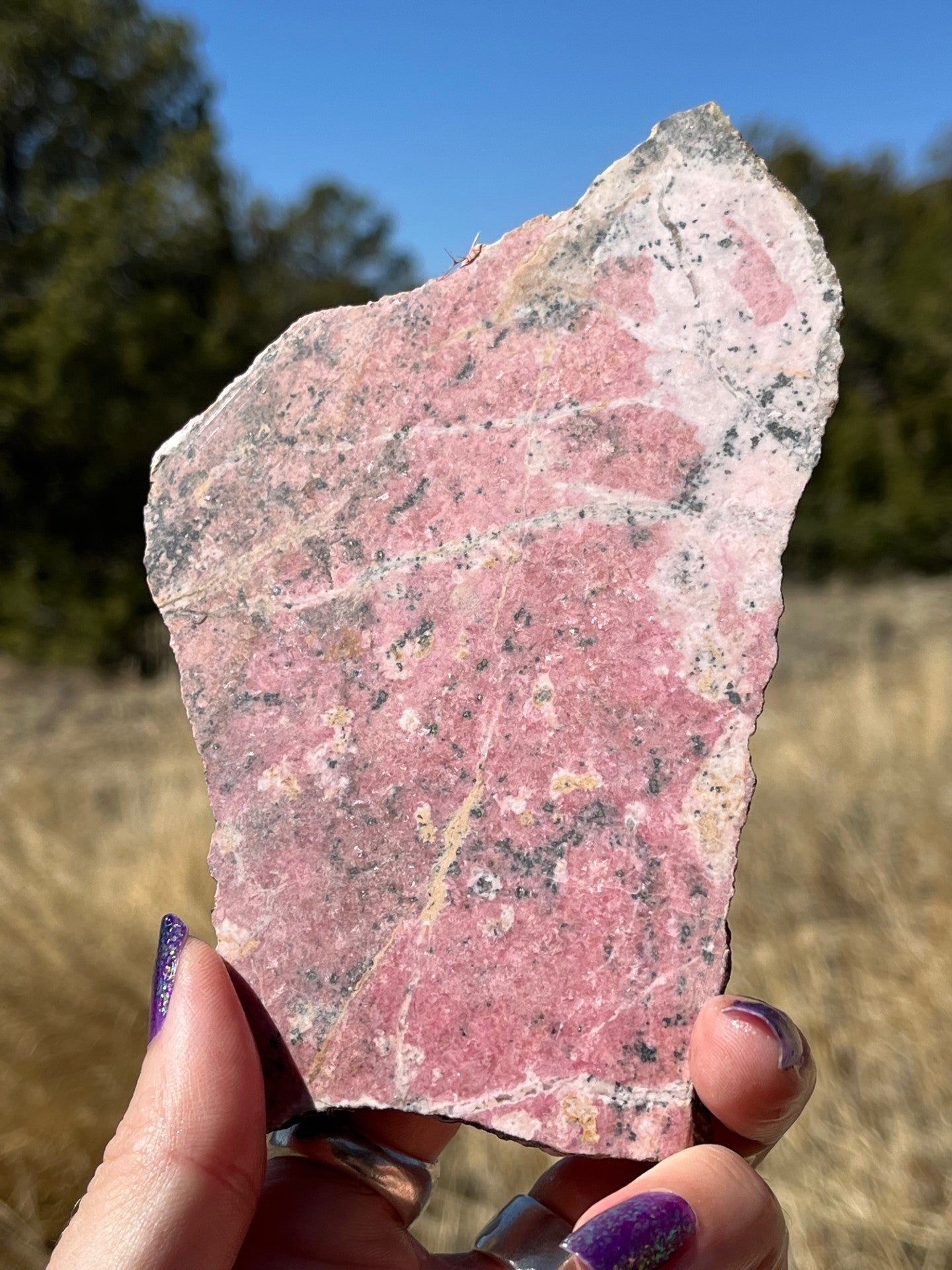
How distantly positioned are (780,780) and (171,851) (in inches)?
78.1

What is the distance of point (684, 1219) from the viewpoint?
80 centimetres

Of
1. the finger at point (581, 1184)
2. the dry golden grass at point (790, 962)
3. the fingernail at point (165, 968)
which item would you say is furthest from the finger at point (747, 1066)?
the dry golden grass at point (790, 962)

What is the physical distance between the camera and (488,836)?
2.97ft

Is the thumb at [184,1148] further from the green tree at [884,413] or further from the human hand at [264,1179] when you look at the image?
the green tree at [884,413]

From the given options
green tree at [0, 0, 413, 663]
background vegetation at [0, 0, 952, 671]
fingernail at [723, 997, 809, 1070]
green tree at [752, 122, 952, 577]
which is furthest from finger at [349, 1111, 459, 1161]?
green tree at [752, 122, 952, 577]

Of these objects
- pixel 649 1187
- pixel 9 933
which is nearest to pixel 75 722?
pixel 9 933

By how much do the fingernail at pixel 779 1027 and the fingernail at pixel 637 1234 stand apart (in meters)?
0.15

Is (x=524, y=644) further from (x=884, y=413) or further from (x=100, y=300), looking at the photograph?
(x=884, y=413)

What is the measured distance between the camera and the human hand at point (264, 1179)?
0.78 m

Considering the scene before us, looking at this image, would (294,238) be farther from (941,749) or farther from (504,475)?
(504,475)

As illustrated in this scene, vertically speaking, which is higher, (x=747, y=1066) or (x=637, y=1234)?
(x=747, y=1066)

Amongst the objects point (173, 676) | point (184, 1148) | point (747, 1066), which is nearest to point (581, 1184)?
point (747, 1066)

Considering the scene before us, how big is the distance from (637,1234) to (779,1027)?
208mm

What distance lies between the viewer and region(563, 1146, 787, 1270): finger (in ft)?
2.58
